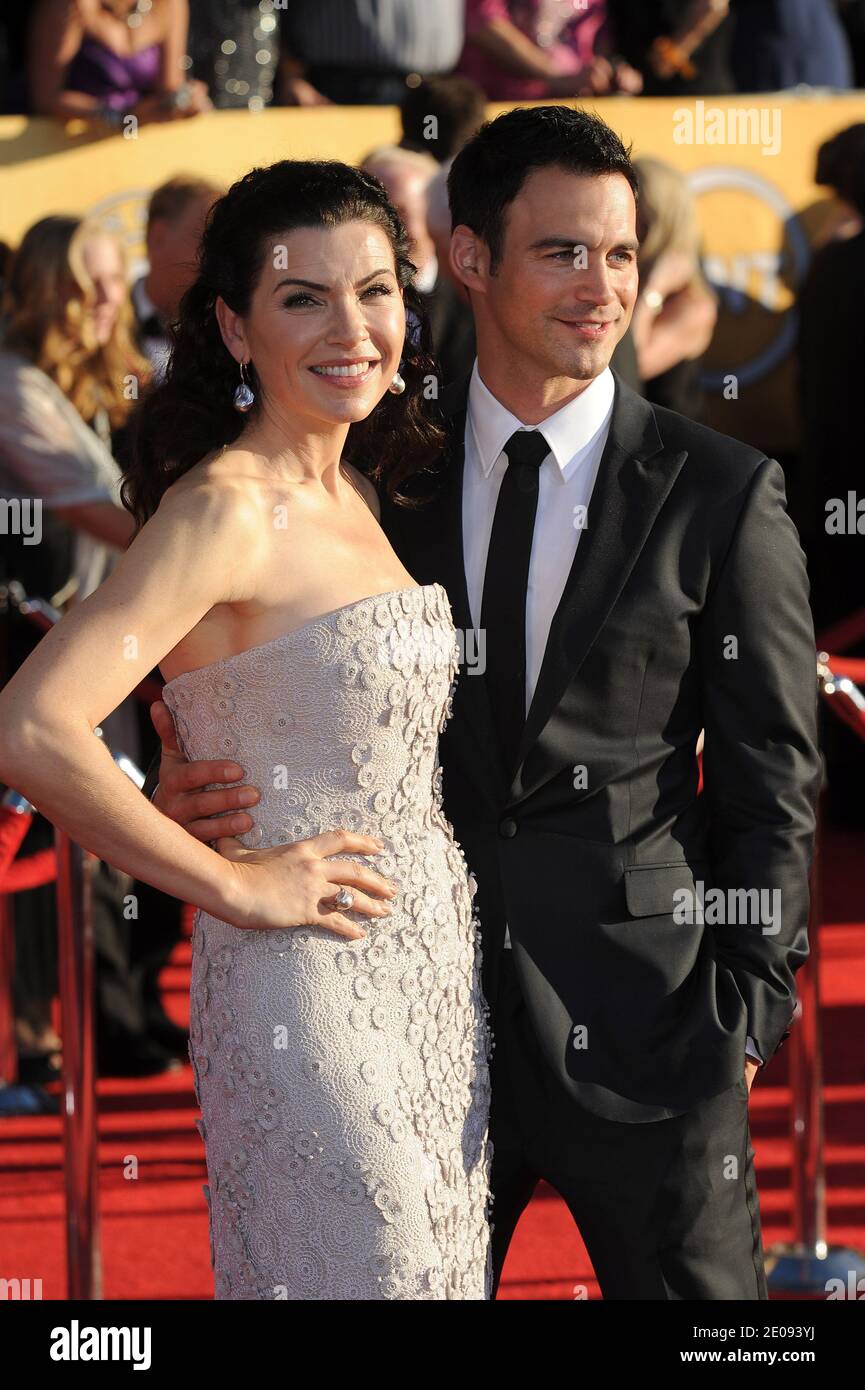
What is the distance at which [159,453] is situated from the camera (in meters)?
2.21

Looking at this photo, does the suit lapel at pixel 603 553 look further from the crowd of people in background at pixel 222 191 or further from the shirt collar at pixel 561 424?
the crowd of people in background at pixel 222 191

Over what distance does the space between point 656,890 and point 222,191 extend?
3.03 m

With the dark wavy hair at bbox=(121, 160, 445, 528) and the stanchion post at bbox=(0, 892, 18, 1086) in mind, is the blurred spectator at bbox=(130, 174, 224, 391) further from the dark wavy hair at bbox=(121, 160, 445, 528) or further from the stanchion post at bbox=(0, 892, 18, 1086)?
the dark wavy hair at bbox=(121, 160, 445, 528)

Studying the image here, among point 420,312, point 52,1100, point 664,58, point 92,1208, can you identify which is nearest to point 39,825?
point 52,1100

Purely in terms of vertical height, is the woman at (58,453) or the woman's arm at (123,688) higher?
the woman at (58,453)

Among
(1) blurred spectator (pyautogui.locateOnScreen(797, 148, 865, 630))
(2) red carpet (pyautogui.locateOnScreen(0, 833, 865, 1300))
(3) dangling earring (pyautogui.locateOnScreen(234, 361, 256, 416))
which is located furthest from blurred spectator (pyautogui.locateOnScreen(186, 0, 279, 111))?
(3) dangling earring (pyautogui.locateOnScreen(234, 361, 256, 416))

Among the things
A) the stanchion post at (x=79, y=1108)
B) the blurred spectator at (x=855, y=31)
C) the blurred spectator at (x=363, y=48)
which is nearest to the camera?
the stanchion post at (x=79, y=1108)

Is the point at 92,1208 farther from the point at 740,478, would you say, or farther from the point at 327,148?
the point at 327,148

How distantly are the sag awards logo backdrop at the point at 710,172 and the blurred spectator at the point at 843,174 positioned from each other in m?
0.05

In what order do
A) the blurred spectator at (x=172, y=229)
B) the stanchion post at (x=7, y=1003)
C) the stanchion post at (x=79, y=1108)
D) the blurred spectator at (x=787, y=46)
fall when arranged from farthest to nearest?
1. the blurred spectator at (x=787, y=46)
2. the blurred spectator at (x=172, y=229)
3. the stanchion post at (x=7, y=1003)
4. the stanchion post at (x=79, y=1108)

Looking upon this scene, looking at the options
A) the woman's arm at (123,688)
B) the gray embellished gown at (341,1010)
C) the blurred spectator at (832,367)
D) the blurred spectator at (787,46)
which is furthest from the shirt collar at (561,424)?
the blurred spectator at (787,46)

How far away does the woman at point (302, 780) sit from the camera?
6.51 feet

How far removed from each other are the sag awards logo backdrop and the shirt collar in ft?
9.82

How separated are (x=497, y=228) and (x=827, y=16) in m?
4.36
